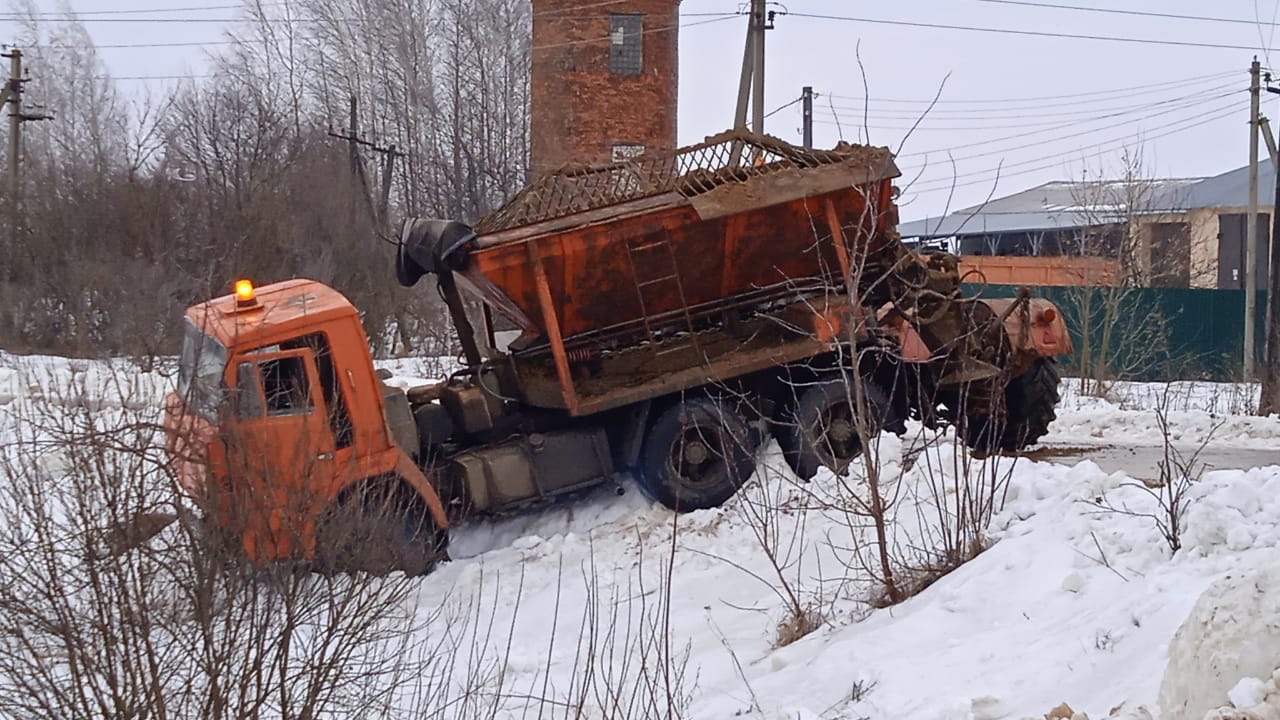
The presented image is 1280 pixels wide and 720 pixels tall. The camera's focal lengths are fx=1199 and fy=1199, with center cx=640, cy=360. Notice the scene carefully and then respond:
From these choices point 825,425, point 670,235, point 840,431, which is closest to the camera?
point 670,235

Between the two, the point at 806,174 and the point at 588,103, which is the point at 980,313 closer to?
the point at 806,174

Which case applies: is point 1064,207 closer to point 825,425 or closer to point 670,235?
point 825,425

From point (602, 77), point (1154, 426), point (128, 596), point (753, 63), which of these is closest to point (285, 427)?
point (128, 596)

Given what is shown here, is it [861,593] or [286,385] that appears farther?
[286,385]

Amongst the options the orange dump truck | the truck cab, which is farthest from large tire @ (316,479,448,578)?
the orange dump truck

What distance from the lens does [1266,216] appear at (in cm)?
4009

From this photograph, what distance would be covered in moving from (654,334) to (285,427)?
4867mm

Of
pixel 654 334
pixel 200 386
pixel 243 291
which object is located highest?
pixel 243 291

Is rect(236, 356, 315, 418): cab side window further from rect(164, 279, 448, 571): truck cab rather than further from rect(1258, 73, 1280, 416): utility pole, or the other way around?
rect(1258, 73, 1280, 416): utility pole

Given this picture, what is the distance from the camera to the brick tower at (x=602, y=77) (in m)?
27.7

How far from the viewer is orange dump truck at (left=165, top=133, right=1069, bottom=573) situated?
32.4 feet

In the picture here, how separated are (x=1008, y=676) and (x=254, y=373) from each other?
5308 mm

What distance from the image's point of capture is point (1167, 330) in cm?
2811

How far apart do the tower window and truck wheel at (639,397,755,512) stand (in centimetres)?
1849
